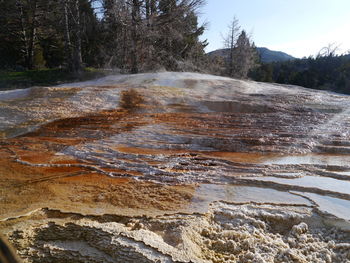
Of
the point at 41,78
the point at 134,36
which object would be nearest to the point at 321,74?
the point at 134,36

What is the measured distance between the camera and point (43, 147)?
3332 mm

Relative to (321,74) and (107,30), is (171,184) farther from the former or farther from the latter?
(321,74)

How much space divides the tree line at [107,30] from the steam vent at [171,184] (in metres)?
7.08

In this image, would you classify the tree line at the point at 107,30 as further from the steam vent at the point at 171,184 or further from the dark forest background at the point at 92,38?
the steam vent at the point at 171,184

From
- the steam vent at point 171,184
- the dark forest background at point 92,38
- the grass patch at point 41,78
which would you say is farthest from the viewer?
the dark forest background at point 92,38

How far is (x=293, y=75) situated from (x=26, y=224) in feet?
92.3

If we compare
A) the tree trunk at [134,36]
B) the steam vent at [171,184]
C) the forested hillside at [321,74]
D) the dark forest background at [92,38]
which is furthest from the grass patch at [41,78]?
the forested hillside at [321,74]

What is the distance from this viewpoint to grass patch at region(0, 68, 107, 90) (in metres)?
8.96

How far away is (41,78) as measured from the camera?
9.70 metres

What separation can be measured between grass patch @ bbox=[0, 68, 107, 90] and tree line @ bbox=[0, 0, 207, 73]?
519mm

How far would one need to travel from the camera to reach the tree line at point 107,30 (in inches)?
443

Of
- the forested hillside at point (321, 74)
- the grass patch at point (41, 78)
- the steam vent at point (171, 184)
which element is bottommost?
the steam vent at point (171, 184)

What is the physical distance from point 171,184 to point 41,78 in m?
9.01

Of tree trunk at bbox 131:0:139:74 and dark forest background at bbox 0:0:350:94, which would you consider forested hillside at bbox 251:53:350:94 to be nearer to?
dark forest background at bbox 0:0:350:94
